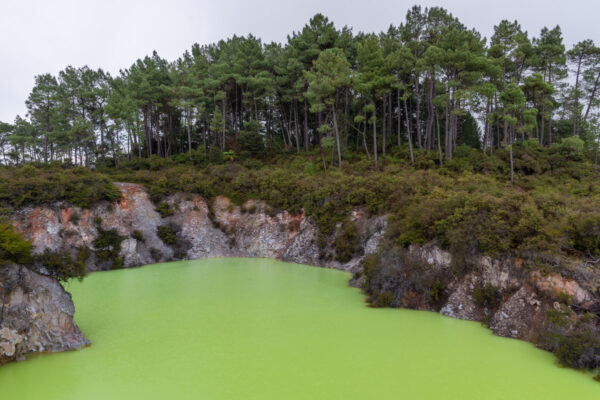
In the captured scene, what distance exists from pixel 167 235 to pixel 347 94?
22393 millimetres

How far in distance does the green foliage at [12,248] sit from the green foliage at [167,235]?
646 inches

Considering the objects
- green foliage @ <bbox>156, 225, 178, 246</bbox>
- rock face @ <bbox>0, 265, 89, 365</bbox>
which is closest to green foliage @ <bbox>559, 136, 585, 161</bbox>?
green foliage @ <bbox>156, 225, 178, 246</bbox>

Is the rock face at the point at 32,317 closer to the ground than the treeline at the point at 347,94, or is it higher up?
closer to the ground

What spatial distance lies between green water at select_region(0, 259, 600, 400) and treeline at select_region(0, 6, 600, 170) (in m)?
20.8

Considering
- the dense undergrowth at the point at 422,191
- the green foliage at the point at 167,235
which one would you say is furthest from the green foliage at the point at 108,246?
the green foliage at the point at 167,235

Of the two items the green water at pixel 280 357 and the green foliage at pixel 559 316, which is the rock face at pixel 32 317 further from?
the green foliage at pixel 559 316

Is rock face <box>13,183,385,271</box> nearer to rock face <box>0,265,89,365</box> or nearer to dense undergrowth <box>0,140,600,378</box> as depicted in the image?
dense undergrowth <box>0,140,600,378</box>

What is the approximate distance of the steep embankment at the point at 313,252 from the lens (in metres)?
10.2

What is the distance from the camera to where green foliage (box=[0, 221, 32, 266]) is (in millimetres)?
8719

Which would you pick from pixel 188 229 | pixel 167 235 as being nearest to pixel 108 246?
pixel 167 235

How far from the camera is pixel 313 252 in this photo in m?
23.6

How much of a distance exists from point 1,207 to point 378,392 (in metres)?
24.4

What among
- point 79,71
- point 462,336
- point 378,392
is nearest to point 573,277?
point 462,336

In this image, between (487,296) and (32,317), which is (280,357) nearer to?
(32,317)
